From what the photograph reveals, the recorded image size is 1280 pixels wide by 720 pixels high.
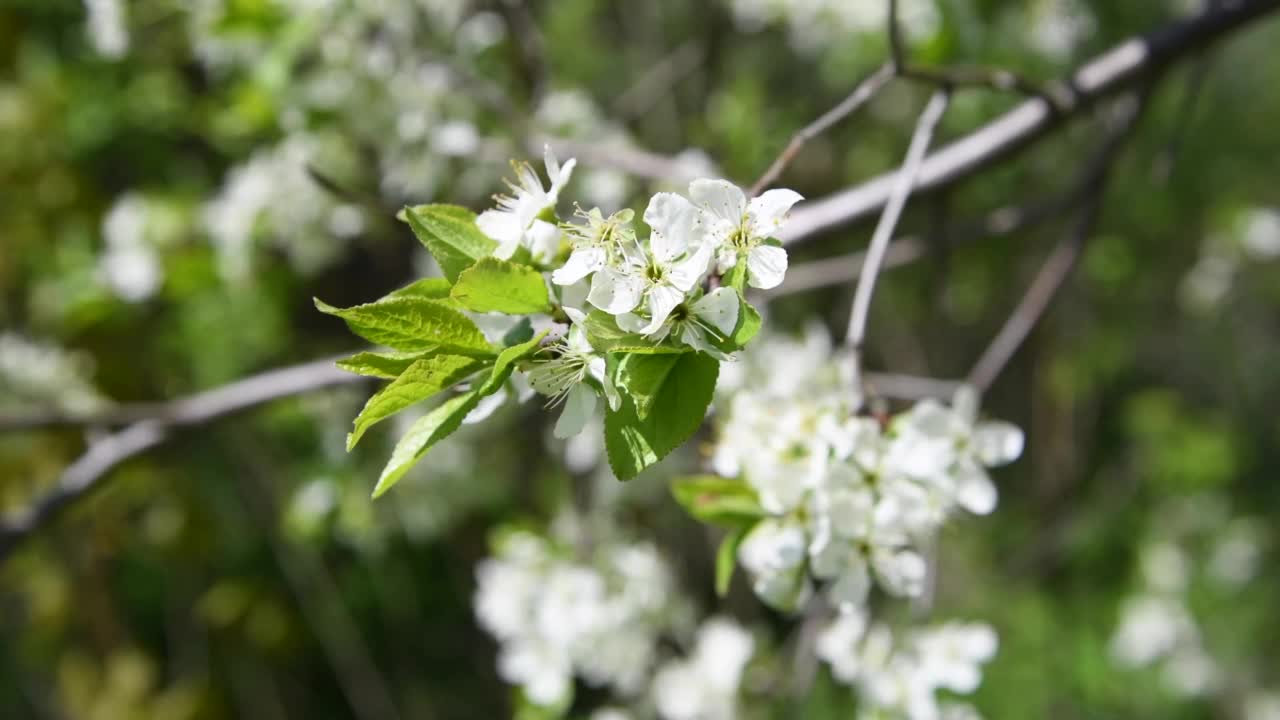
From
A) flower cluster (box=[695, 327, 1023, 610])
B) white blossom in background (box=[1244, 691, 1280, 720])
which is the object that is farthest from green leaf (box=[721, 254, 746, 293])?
white blossom in background (box=[1244, 691, 1280, 720])

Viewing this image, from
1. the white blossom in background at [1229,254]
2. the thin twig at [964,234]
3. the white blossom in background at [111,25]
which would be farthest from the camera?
the white blossom in background at [1229,254]

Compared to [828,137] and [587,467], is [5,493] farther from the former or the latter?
[828,137]

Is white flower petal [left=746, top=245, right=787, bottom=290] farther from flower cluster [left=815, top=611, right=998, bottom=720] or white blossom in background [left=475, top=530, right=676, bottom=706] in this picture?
white blossom in background [left=475, top=530, right=676, bottom=706]

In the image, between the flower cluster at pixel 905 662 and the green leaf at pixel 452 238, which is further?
the flower cluster at pixel 905 662

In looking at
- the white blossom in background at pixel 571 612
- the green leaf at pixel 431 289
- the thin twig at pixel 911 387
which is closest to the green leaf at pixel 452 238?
the green leaf at pixel 431 289

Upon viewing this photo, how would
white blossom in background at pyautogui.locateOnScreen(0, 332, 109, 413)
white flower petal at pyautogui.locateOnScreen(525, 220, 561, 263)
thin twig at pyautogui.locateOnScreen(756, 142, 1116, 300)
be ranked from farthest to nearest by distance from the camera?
white blossom in background at pyautogui.locateOnScreen(0, 332, 109, 413)
thin twig at pyautogui.locateOnScreen(756, 142, 1116, 300)
white flower petal at pyautogui.locateOnScreen(525, 220, 561, 263)

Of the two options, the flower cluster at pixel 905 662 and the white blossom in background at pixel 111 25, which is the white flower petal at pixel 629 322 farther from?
the white blossom in background at pixel 111 25
